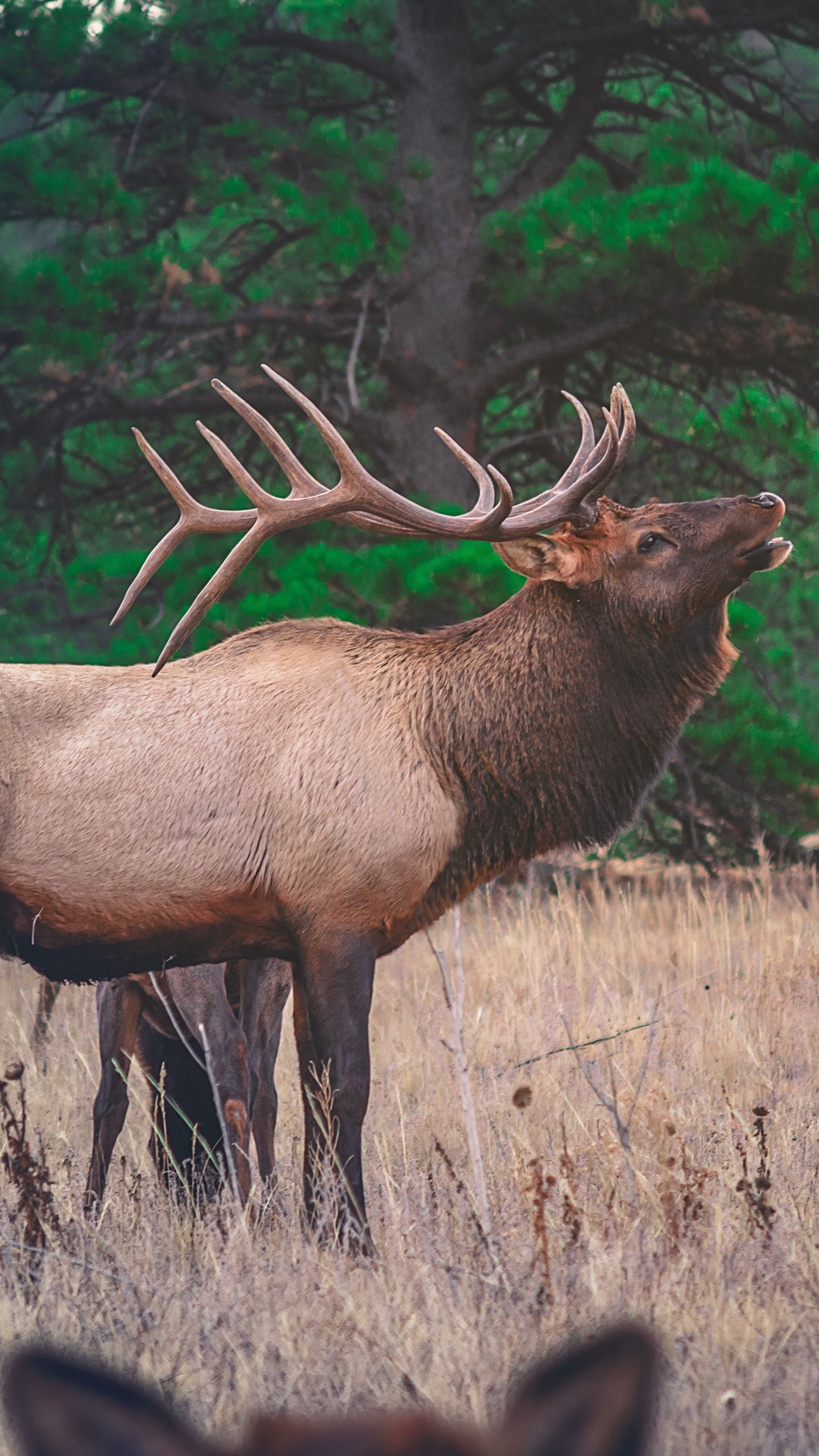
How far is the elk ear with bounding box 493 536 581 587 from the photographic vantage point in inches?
159

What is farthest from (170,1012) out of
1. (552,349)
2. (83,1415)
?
(552,349)

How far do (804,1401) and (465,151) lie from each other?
26.7ft

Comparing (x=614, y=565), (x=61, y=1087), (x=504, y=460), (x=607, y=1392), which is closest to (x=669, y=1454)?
(x=607, y=1392)

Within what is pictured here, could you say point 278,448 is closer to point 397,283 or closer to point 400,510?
point 400,510

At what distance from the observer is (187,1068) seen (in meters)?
4.43

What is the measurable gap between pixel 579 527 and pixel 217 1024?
5.70 ft

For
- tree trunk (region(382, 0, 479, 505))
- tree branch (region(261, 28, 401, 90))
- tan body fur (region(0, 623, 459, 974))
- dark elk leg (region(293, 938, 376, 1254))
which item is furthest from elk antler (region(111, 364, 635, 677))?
tree branch (region(261, 28, 401, 90))

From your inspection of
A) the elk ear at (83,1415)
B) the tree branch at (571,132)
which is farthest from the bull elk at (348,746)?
the tree branch at (571,132)

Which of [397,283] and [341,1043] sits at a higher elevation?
[397,283]

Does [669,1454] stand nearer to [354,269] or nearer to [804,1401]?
[804,1401]

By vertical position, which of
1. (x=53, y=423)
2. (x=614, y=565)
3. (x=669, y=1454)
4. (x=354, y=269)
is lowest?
(x=669, y=1454)

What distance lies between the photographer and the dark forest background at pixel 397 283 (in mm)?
7875

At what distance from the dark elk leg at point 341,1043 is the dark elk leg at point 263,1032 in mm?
653

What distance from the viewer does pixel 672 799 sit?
902 centimetres
